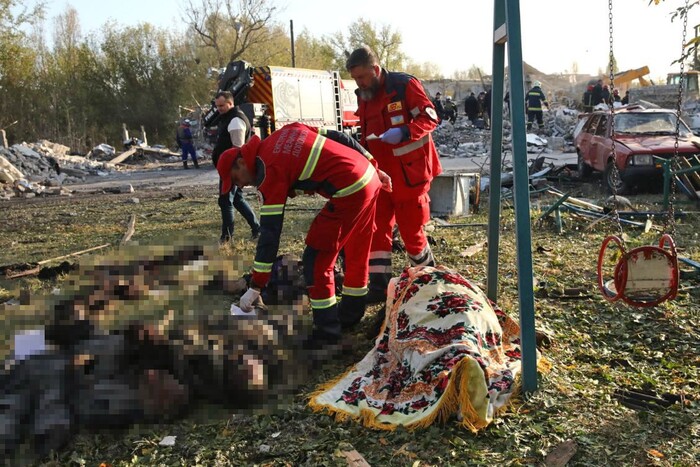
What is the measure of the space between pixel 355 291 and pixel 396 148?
4.11 feet

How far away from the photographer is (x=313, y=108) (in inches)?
715

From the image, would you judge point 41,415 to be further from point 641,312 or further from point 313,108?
point 313,108

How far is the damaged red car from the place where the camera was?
1033 centimetres

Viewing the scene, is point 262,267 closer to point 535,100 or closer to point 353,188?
point 353,188

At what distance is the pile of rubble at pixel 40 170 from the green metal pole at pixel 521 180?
15304 millimetres

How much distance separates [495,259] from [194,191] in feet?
37.8

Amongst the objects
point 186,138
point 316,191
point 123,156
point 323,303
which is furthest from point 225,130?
point 123,156

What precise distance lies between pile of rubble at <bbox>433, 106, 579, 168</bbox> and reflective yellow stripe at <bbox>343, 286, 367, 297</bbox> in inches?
704

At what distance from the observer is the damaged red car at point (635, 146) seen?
10.3m

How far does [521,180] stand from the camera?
3.12 meters

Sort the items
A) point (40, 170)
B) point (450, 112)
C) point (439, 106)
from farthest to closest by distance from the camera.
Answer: point (450, 112) → point (439, 106) → point (40, 170)

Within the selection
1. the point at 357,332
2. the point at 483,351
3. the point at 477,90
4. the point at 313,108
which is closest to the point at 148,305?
the point at 357,332

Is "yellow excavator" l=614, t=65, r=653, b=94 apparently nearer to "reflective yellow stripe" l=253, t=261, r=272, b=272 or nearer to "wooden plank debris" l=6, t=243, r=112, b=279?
"wooden plank debris" l=6, t=243, r=112, b=279

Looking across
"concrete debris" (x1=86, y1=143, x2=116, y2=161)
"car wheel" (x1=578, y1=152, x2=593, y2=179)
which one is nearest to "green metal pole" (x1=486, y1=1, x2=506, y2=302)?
"car wheel" (x1=578, y1=152, x2=593, y2=179)
